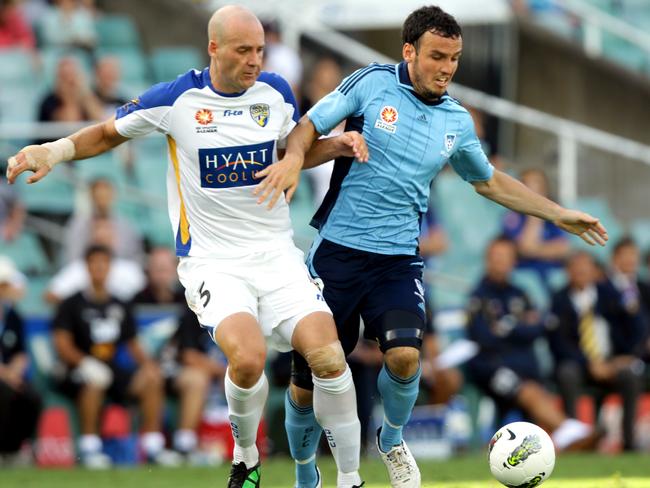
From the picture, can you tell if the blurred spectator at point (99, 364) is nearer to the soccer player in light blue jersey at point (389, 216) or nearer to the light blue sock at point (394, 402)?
the soccer player in light blue jersey at point (389, 216)

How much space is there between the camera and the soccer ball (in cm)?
853

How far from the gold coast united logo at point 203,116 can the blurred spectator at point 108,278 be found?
6032mm

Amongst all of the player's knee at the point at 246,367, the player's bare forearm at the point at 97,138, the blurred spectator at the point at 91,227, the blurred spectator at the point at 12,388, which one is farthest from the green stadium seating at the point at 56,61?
the player's knee at the point at 246,367

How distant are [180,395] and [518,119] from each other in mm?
5568

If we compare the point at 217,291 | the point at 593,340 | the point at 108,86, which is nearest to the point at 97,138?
the point at 217,291

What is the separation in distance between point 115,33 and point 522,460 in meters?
11.4

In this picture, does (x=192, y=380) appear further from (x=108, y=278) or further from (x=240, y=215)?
(x=240, y=215)

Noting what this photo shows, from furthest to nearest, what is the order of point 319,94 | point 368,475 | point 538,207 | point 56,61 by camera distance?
point 56,61, point 319,94, point 368,475, point 538,207

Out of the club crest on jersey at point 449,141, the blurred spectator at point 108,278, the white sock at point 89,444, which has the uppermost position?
the club crest on jersey at point 449,141

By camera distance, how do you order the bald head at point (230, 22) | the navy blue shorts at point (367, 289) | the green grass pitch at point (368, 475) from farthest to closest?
the green grass pitch at point (368, 475) → the navy blue shorts at point (367, 289) → the bald head at point (230, 22)

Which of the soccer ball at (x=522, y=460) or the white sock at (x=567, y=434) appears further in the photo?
the white sock at (x=567, y=434)

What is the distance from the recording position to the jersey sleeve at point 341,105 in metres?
8.52

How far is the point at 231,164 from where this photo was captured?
848cm

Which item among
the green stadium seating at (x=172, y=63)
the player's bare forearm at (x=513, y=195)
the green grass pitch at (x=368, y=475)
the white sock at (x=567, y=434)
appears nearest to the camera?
the player's bare forearm at (x=513, y=195)
